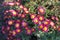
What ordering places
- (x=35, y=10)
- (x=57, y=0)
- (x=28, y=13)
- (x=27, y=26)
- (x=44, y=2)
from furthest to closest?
(x=57, y=0)
(x=44, y=2)
(x=35, y=10)
(x=28, y=13)
(x=27, y=26)

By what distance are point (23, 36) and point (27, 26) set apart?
190 mm

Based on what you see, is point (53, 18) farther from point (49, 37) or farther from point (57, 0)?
point (57, 0)

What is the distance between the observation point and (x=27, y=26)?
125 inches

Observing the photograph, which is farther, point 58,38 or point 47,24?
point 58,38

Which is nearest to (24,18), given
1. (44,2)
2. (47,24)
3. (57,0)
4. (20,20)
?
(20,20)

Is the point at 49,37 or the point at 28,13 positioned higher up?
the point at 28,13

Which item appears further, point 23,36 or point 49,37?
point 49,37

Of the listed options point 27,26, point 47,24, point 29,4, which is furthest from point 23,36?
point 29,4

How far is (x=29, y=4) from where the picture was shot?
12.9 ft

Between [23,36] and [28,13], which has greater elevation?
[28,13]

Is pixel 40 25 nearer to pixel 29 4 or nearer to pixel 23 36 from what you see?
pixel 23 36

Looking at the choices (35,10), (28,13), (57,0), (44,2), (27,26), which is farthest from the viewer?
(57,0)

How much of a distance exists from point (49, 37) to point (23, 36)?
468mm

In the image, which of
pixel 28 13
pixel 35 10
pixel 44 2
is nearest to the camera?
pixel 28 13
